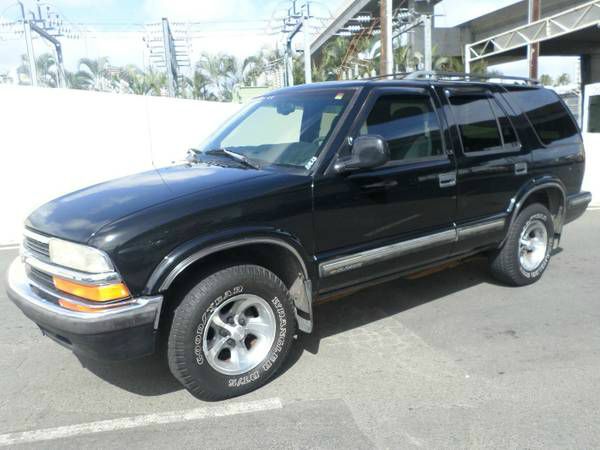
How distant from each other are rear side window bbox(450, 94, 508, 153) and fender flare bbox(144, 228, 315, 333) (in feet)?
6.22

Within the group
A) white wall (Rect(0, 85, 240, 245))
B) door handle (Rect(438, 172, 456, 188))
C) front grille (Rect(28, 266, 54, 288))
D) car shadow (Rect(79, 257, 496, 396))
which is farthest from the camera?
white wall (Rect(0, 85, 240, 245))

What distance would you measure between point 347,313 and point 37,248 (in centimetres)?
256

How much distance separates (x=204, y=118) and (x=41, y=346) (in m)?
7.71

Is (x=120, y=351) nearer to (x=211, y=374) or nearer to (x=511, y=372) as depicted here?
(x=211, y=374)

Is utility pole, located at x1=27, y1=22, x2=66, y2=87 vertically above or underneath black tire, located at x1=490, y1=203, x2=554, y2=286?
above

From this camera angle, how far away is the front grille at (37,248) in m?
3.13

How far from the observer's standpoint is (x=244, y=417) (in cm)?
308

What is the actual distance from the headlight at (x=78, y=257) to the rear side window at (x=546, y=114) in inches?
160

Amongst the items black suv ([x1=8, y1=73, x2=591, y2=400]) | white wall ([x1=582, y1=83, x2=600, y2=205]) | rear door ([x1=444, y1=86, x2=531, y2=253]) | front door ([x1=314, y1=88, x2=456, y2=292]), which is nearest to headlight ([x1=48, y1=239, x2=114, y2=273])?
black suv ([x1=8, y1=73, x2=591, y2=400])

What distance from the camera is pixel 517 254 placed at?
16.5 ft

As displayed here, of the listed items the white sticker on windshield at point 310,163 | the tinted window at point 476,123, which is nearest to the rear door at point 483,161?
the tinted window at point 476,123

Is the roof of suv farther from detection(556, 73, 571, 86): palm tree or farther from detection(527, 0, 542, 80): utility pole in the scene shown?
detection(556, 73, 571, 86): palm tree

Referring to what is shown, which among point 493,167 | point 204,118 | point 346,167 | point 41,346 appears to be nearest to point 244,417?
point 346,167

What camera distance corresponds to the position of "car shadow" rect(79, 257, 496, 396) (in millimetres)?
3529
